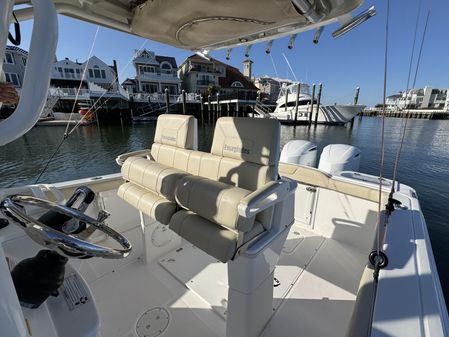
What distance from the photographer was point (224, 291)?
172 cm

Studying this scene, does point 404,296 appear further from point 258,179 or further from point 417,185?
point 417,185

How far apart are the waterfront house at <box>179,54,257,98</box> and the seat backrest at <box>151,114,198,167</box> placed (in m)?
20.3

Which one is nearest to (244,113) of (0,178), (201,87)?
(201,87)

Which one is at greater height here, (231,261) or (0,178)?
(231,261)

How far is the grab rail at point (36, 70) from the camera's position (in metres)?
0.42

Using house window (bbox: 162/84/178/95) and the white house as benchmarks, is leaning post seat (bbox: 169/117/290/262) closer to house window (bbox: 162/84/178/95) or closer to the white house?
the white house

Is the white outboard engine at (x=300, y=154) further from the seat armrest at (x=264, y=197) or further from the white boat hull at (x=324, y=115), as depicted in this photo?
the white boat hull at (x=324, y=115)

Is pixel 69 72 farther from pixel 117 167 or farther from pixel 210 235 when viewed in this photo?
pixel 210 235

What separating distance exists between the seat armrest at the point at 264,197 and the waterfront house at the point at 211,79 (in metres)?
21.3

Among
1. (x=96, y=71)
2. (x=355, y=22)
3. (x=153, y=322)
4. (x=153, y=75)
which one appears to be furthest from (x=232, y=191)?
(x=153, y=75)

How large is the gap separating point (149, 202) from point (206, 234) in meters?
0.63

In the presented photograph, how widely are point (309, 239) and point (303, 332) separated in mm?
1076

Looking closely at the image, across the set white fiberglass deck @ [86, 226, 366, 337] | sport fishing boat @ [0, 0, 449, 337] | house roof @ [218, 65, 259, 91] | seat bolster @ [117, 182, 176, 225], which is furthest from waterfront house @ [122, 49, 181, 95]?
white fiberglass deck @ [86, 226, 366, 337]

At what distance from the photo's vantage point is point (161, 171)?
173 centimetres
